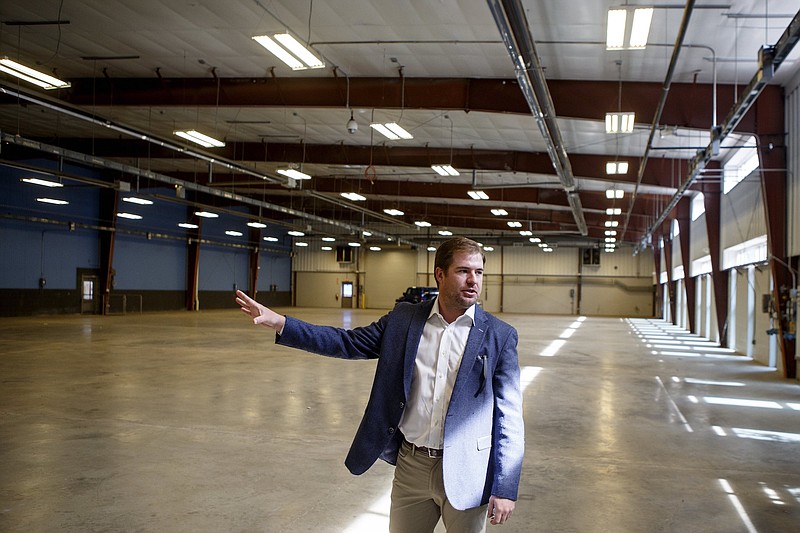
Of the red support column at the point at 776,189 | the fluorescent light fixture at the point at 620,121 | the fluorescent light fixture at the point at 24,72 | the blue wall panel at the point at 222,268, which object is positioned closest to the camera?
the fluorescent light fixture at the point at 24,72

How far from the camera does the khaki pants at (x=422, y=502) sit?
267cm

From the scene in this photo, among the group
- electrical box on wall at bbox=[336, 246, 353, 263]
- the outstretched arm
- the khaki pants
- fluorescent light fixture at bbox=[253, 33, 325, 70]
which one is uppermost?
fluorescent light fixture at bbox=[253, 33, 325, 70]

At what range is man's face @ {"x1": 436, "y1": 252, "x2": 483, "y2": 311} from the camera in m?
2.68

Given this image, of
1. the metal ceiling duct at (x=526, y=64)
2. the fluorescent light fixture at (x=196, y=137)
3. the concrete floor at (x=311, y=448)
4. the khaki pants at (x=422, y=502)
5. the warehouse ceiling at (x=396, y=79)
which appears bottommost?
the concrete floor at (x=311, y=448)

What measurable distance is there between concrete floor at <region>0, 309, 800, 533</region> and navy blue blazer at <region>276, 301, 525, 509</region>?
221 centimetres

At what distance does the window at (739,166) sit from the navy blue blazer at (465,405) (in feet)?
54.7

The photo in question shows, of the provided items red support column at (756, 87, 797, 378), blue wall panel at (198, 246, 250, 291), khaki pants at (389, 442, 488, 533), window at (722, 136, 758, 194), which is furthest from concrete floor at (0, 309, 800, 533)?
blue wall panel at (198, 246, 250, 291)

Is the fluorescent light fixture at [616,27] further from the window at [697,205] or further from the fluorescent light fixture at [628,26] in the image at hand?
the window at [697,205]

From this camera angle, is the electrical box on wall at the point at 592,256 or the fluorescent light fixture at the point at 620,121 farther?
the electrical box on wall at the point at 592,256

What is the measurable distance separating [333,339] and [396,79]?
39.6ft

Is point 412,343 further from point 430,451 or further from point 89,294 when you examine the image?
point 89,294

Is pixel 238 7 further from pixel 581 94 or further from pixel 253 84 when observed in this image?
pixel 581 94

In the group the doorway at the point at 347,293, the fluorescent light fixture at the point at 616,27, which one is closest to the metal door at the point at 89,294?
the doorway at the point at 347,293

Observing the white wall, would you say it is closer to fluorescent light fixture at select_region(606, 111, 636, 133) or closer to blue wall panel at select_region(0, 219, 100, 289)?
blue wall panel at select_region(0, 219, 100, 289)
